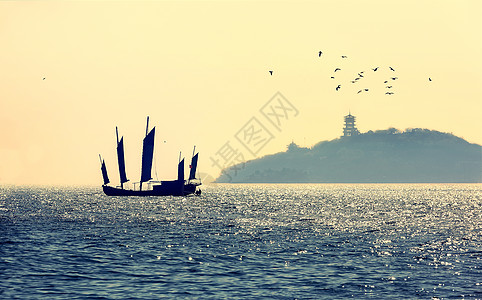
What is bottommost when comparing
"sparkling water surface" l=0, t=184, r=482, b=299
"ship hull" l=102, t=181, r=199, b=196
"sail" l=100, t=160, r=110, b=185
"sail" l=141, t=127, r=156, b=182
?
"sparkling water surface" l=0, t=184, r=482, b=299

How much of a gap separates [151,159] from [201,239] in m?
91.9

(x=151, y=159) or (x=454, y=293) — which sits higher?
(x=151, y=159)

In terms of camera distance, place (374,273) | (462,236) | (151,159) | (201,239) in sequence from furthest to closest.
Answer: (151,159), (462,236), (201,239), (374,273)

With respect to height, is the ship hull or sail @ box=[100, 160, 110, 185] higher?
sail @ box=[100, 160, 110, 185]

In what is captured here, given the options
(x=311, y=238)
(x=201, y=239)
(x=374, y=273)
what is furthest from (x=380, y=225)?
(x=374, y=273)

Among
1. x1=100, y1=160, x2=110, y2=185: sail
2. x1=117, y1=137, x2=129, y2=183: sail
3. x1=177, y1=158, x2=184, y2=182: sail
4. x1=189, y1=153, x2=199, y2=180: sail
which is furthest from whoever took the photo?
x1=189, y1=153, x2=199, y2=180: sail

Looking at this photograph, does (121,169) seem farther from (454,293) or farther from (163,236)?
(454,293)

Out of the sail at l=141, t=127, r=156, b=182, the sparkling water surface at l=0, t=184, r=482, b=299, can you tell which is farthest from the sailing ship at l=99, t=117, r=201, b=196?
the sparkling water surface at l=0, t=184, r=482, b=299

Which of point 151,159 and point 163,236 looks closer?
point 163,236

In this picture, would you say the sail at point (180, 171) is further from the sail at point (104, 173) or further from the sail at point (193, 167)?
the sail at point (104, 173)

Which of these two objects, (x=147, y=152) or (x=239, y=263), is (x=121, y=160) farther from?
(x=239, y=263)

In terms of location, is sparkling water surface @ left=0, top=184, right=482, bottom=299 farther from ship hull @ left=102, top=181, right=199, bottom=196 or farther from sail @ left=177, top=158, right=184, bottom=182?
ship hull @ left=102, top=181, right=199, bottom=196

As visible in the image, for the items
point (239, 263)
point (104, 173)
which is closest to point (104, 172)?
point (104, 173)

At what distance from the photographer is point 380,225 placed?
7825 cm
